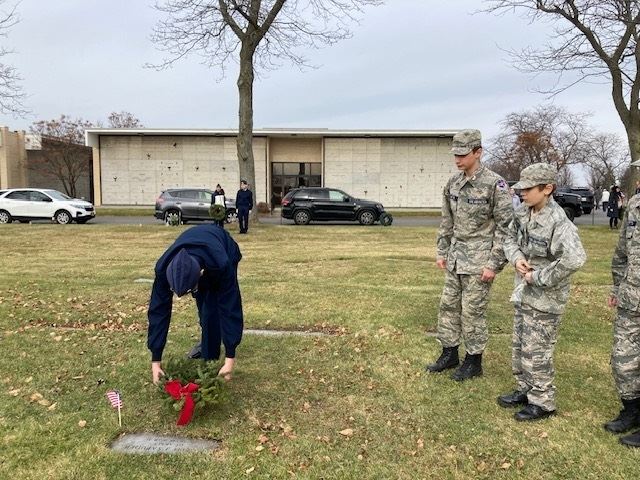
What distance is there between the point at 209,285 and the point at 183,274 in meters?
0.73

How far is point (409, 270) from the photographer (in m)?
9.78

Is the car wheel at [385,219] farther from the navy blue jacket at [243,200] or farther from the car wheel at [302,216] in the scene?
the navy blue jacket at [243,200]

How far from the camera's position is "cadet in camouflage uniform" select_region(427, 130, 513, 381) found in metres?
4.05

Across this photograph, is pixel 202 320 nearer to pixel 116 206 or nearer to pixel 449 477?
pixel 449 477

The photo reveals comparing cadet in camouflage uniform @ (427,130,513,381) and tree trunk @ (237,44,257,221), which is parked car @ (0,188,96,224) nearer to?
tree trunk @ (237,44,257,221)

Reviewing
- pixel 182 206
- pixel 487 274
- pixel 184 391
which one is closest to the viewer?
pixel 184 391

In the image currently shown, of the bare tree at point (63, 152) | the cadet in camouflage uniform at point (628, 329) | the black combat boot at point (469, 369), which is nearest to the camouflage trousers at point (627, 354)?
→ the cadet in camouflage uniform at point (628, 329)

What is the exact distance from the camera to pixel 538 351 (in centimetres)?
355

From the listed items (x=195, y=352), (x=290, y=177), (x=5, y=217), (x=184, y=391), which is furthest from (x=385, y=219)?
(x=184, y=391)

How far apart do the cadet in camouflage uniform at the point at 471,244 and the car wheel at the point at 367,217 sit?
1805 centimetres

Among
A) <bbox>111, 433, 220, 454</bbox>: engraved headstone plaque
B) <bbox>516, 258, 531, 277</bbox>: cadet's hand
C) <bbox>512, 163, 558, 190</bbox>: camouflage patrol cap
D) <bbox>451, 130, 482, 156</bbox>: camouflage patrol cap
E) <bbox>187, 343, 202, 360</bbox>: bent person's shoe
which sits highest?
<bbox>451, 130, 482, 156</bbox>: camouflage patrol cap

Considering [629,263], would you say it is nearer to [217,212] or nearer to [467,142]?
[467,142]

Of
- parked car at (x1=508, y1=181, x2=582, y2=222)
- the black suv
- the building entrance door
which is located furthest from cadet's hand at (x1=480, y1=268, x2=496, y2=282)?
the building entrance door

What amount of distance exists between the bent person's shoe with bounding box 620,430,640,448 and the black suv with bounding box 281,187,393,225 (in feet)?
63.2
